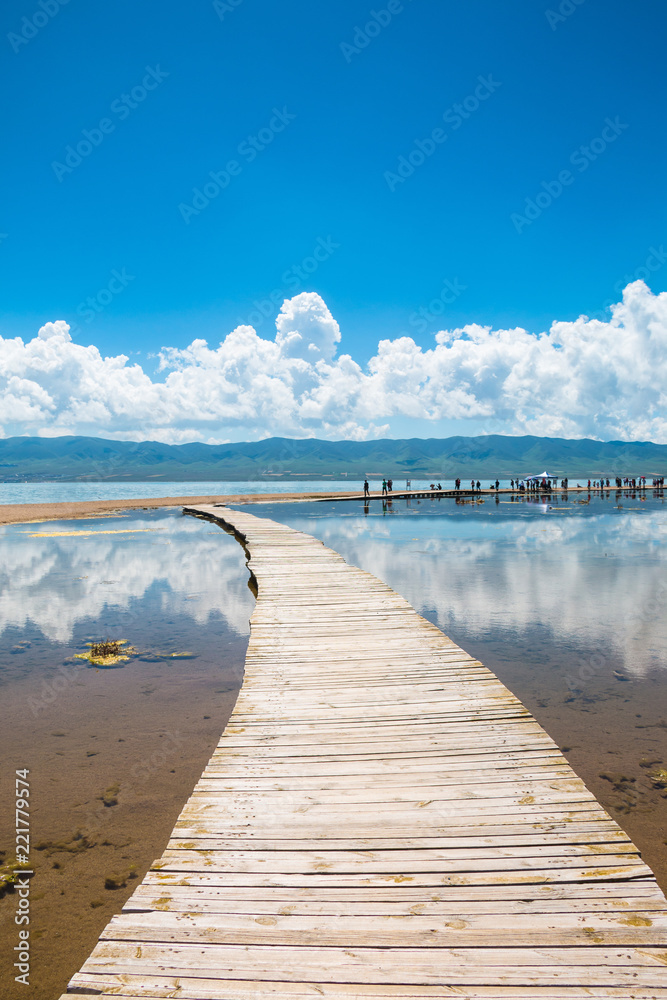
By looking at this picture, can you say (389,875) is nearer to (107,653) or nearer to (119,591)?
(107,653)

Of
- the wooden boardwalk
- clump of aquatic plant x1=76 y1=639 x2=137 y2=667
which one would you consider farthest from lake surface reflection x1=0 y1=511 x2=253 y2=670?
the wooden boardwalk

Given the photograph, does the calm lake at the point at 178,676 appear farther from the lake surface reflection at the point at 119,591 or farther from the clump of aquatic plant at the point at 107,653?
the clump of aquatic plant at the point at 107,653

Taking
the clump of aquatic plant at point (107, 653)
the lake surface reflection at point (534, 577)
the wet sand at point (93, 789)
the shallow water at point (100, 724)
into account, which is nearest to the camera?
the wet sand at point (93, 789)

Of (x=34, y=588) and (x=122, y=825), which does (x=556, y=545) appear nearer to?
(x=34, y=588)

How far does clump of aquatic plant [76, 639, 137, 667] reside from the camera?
11.0m

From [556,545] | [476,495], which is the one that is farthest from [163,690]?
[476,495]

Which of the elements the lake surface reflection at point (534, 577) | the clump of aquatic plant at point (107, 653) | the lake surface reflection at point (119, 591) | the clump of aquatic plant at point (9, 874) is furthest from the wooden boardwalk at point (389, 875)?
the lake surface reflection at point (119, 591)

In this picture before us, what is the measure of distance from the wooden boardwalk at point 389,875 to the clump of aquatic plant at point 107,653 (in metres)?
5.31

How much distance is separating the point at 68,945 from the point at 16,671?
735 centimetres

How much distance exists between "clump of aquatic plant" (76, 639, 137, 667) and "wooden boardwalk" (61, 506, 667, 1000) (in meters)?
5.31

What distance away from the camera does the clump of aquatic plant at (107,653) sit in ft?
36.2

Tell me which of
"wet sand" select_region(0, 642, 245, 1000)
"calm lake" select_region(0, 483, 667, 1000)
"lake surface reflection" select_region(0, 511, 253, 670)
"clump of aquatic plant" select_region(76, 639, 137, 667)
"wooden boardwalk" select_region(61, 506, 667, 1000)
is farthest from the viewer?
"lake surface reflection" select_region(0, 511, 253, 670)

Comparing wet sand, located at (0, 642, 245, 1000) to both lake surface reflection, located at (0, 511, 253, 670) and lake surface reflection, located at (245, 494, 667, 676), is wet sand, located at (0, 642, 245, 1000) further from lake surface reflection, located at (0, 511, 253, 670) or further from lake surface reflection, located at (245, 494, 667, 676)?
lake surface reflection, located at (245, 494, 667, 676)

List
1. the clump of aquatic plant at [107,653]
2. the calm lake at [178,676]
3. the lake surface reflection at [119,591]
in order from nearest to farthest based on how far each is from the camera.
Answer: the calm lake at [178,676] < the clump of aquatic plant at [107,653] < the lake surface reflection at [119,591]
